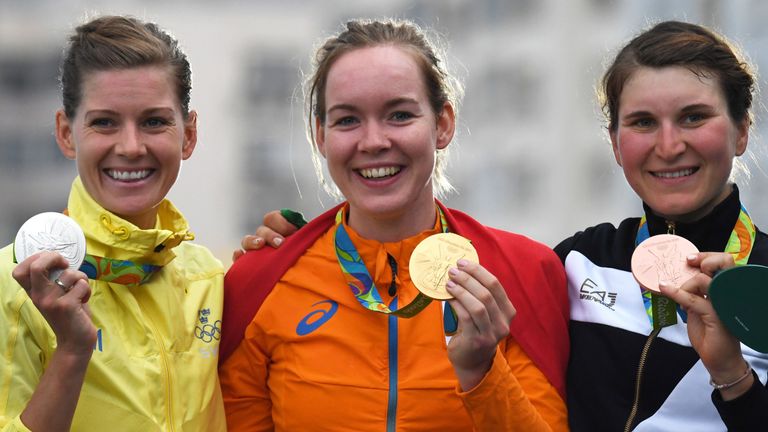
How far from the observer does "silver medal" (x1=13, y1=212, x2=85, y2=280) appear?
3434 mm

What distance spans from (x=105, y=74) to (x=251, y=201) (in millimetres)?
28218

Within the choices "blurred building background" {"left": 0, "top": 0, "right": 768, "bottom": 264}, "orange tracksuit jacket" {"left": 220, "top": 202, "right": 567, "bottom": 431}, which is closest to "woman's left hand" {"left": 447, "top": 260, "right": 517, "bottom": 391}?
"orange tracksuit jacket" {"left": 220, "top": 202, "right": 567, "bottom": 431}

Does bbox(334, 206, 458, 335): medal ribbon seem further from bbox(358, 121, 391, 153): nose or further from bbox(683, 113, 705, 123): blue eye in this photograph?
bbox(683, 113, 705, 123): blue eye

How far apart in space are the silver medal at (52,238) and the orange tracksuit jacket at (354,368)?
0.85 m

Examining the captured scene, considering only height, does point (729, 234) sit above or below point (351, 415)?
above

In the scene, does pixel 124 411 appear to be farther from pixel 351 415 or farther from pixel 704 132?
pixel 704 132

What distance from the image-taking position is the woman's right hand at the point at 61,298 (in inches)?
127

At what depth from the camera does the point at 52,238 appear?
3471 mm

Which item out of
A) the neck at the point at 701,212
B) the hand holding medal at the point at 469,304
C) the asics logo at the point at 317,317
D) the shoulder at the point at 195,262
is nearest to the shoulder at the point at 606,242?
the neck at the point at 701,212

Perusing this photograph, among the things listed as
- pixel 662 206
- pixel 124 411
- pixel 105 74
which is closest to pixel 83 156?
pixel 105 74

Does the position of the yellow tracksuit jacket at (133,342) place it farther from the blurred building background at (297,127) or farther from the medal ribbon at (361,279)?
the blurred building background at (297,127)

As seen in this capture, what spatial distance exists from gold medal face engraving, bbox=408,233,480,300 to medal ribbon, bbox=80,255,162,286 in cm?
98

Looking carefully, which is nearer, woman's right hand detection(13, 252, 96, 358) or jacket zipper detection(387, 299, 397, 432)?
woman's right hand detection(13, 252, 96, 358)

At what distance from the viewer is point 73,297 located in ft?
10.8
